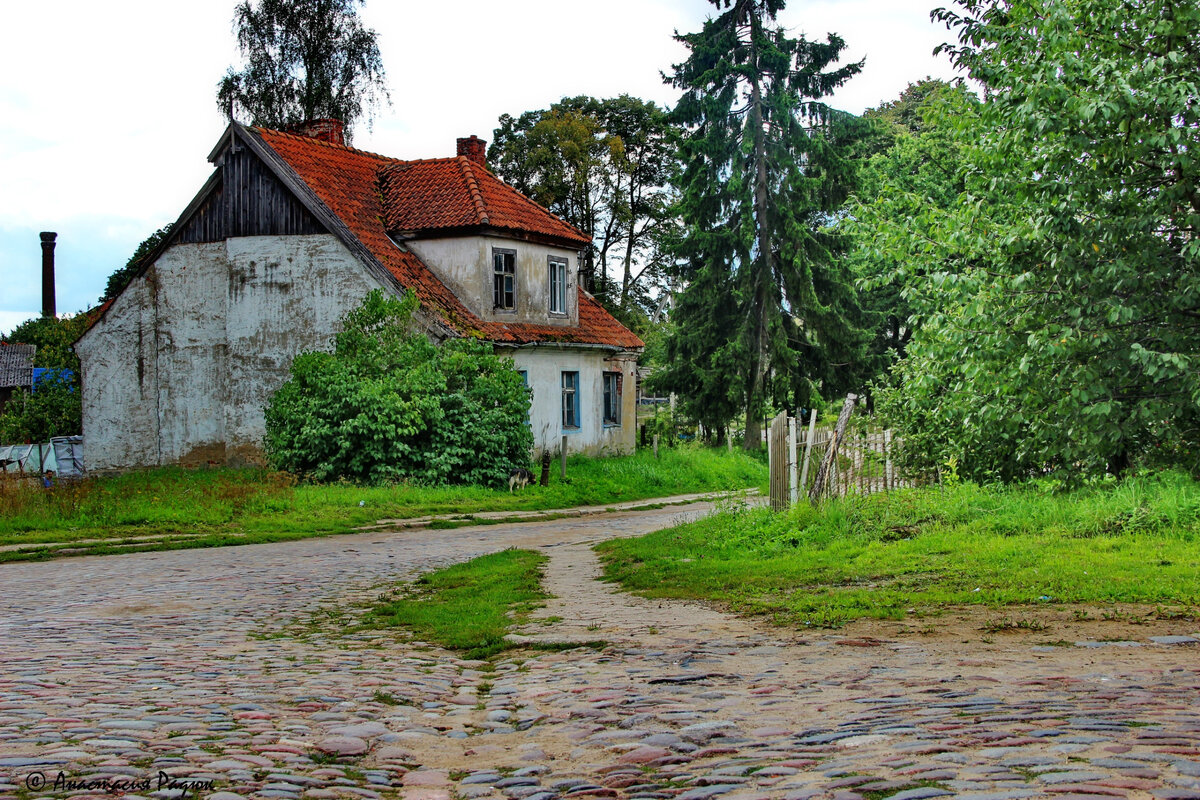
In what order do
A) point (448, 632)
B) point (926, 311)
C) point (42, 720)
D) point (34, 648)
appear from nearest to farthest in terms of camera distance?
point (42, 720) → point (34, 648) → point (448, 632) → point (926, 311)

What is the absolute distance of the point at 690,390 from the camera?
4000 centimetres

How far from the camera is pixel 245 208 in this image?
29484 mm

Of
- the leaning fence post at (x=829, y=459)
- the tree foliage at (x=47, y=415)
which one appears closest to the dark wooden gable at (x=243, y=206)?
the tree foliage at (x=47, y=415)

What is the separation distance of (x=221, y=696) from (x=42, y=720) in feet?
3.60

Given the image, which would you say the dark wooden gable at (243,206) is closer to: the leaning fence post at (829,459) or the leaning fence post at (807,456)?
the leaning fence post at (807,456)

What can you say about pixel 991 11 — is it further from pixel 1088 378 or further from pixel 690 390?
pixel 690 390

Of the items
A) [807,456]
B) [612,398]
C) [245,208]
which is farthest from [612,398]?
[807,456]

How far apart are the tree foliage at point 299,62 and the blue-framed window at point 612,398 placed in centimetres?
1581

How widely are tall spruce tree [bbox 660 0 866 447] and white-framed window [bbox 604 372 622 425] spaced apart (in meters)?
4.21

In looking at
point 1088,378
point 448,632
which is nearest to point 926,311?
point 1088,378

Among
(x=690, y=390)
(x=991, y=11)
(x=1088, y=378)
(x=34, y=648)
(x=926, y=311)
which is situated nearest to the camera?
(x=34, y=648)

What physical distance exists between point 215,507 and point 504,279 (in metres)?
12.9

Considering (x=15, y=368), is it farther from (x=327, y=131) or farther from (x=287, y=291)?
(x=287, y=291)

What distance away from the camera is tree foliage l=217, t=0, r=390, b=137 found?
131 feet
